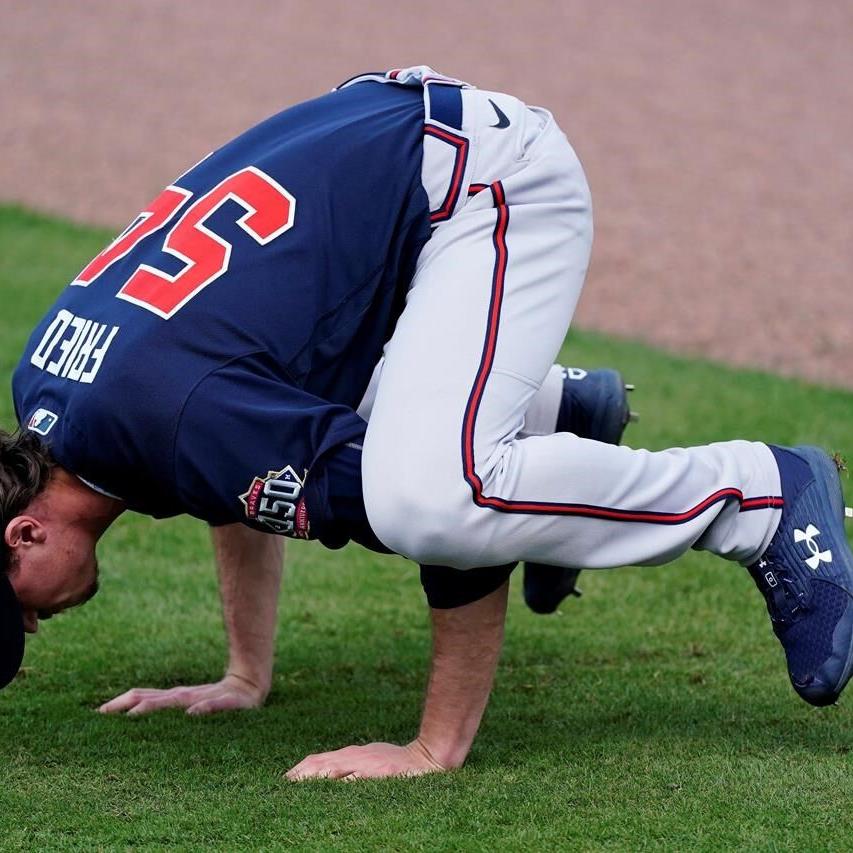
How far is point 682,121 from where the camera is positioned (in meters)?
11.1

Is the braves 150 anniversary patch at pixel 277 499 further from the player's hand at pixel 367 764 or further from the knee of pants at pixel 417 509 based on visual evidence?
the player's hand at pixel 367 764

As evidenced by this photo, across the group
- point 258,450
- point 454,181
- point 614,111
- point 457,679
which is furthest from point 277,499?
point 614,111

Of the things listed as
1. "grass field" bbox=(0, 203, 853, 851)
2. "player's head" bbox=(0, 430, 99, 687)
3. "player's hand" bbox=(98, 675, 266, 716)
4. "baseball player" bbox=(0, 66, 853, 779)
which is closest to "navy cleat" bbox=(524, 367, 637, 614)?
"grass field" bbox=(0, 203, 853, 851)

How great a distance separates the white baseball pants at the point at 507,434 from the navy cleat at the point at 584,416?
22.4 inches

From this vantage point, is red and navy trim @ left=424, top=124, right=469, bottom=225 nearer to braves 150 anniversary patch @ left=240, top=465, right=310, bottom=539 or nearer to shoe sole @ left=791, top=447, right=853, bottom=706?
braves 150 anniversary patch @ left=240, top=465, right=310, bottom=539

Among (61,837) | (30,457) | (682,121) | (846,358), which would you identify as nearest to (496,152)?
(30,457)

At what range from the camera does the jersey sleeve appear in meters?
2.65

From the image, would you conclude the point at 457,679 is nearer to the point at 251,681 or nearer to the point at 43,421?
the point at 251,681

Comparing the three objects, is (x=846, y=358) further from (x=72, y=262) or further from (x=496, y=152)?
(x=496, y=152)

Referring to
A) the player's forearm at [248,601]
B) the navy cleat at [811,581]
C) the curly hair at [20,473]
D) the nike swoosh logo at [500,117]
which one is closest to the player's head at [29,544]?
the curly hair at [20,473]

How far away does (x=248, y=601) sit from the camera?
11.4ft

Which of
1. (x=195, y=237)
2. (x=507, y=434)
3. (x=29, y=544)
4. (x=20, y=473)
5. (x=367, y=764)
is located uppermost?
(x=195, y=237)

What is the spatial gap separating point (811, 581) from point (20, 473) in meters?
1.45

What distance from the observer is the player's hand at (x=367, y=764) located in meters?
2.81
